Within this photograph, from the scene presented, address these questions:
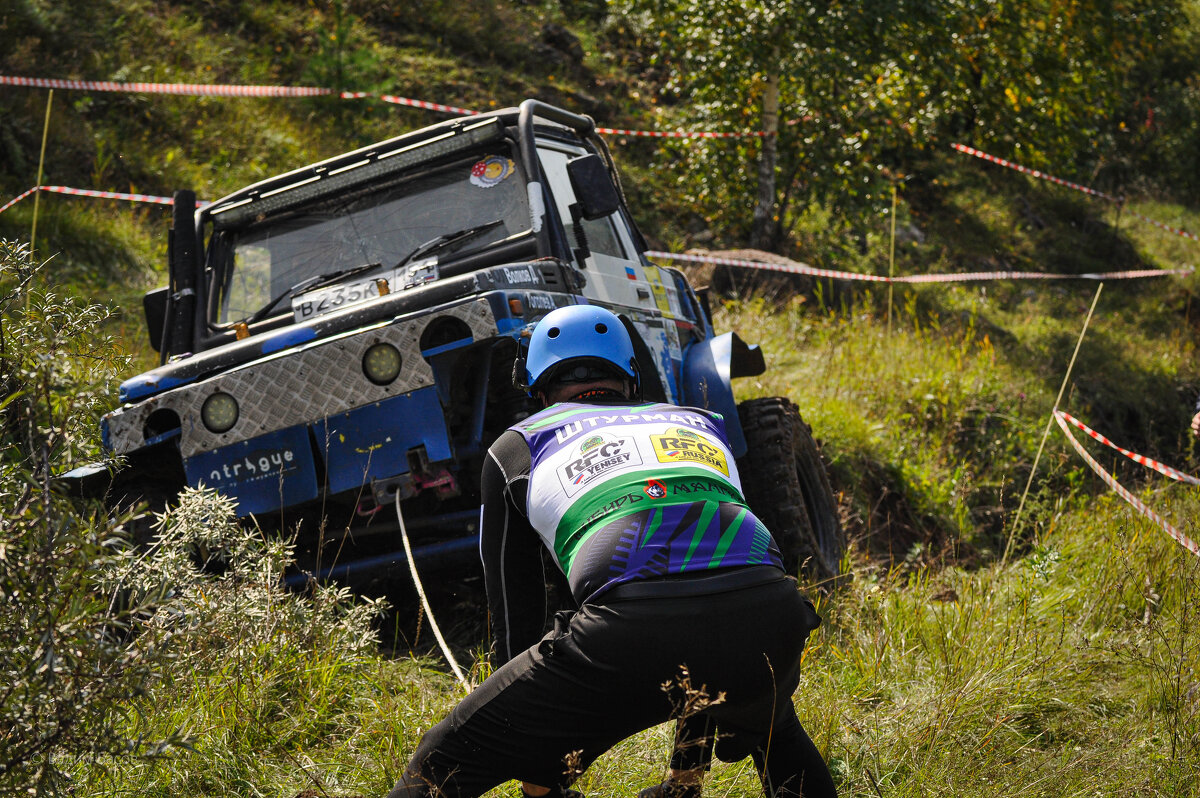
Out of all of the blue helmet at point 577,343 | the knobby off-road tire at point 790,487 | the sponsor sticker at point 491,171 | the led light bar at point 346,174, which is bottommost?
the knobby off-road tire at point 790,487

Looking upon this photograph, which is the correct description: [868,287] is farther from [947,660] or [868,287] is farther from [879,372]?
[947,660]

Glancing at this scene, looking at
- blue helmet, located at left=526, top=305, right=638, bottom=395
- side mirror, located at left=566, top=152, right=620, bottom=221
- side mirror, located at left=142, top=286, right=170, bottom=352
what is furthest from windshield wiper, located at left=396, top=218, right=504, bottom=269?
blue helmet, located at left=526, top=305, right=638, bottom=395

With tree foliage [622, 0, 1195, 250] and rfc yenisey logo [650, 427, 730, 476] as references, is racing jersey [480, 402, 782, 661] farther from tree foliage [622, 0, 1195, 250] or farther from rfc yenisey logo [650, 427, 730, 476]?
tree foliage [622, 0, 1195, 250]

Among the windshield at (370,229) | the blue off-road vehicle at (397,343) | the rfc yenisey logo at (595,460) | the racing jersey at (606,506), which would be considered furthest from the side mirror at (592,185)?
the rfc yenisey logo at (595,460)

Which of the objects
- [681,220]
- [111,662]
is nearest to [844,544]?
[111,662]

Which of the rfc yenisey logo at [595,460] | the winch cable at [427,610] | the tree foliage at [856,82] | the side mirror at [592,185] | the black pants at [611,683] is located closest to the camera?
the black pants at [611,683]

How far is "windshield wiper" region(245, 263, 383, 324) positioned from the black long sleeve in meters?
2.36

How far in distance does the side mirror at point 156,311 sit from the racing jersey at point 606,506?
3383mm

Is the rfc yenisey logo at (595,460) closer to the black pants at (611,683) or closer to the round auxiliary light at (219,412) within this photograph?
the black pants at (611,683)

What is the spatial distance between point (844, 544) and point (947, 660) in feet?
4.80

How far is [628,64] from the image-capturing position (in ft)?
52.2

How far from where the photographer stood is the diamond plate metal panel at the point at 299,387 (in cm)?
382

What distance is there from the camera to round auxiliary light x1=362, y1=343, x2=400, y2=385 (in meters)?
3.84

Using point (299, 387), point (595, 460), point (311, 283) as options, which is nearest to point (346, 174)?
point (311, 283)
